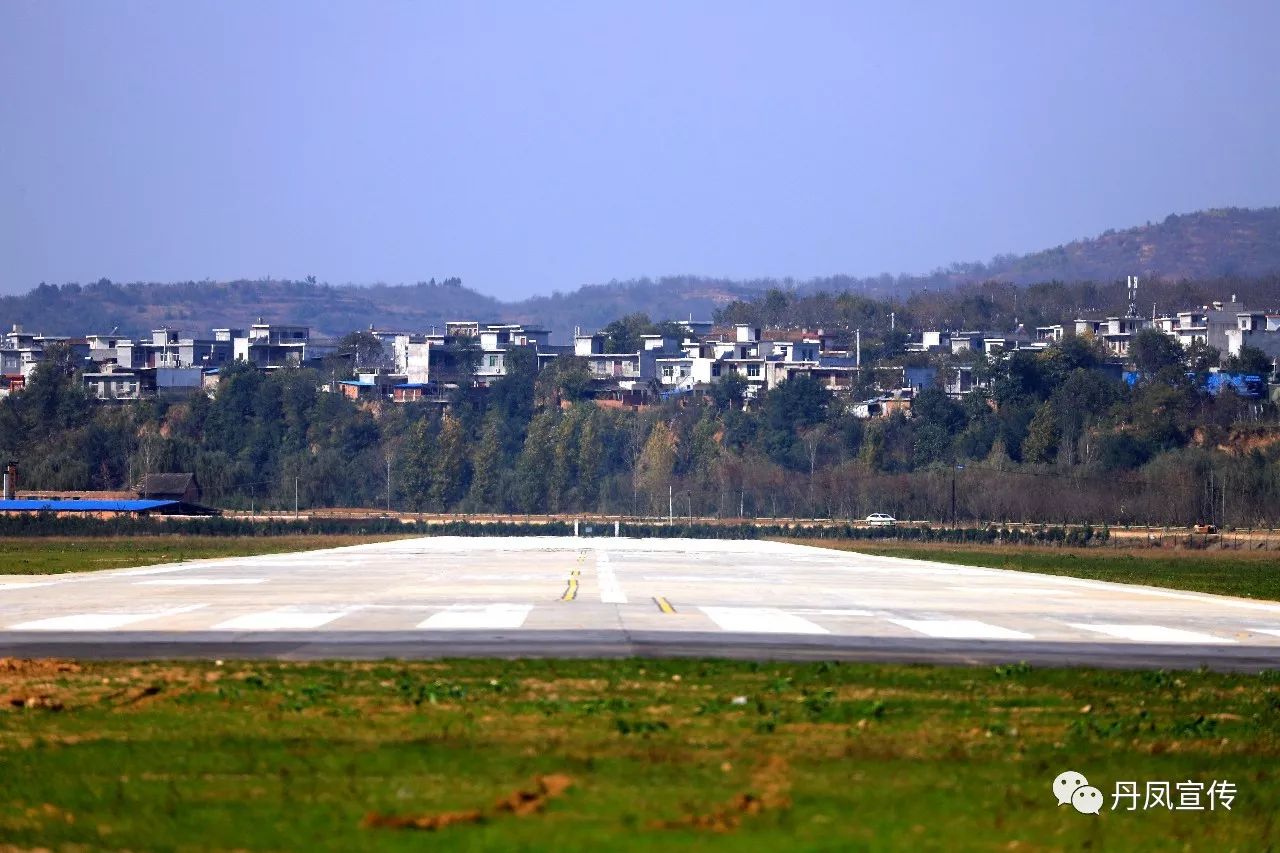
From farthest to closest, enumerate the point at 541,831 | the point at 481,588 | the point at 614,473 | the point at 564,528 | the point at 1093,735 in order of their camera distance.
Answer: the point at 614,473 → the point at 564,528 → the point at 481,588 → the point at 1093,735 → the point at 541,831

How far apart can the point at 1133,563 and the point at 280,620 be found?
4857 centimetres

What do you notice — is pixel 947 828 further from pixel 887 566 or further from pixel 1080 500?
pixel 1080 500

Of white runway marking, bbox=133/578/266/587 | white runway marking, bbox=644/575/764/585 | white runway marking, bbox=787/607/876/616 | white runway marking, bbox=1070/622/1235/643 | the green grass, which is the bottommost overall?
white runway marking, bbox=644/575/764/585

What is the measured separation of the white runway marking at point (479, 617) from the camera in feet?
80.1

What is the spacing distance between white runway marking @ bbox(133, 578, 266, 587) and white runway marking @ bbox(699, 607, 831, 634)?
1254cm

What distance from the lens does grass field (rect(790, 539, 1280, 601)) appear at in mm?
49519

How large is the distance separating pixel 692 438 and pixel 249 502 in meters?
41.1

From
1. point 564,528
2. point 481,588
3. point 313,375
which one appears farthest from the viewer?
point 313,375

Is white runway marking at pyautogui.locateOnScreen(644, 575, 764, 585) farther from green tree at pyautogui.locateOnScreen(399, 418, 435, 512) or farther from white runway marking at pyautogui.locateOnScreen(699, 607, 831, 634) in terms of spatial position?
green tree at pyautogui.locateOnScreen(399, 418, 435, 512)

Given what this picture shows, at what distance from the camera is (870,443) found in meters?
150

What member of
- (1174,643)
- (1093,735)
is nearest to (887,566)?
(1174,643)

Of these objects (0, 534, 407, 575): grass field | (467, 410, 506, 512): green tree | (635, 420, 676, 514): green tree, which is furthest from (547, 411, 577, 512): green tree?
(0, 534, 407, 575): grass field

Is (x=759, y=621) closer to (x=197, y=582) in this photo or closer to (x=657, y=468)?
(x=197, y=582)

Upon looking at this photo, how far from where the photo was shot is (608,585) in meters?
37.5
